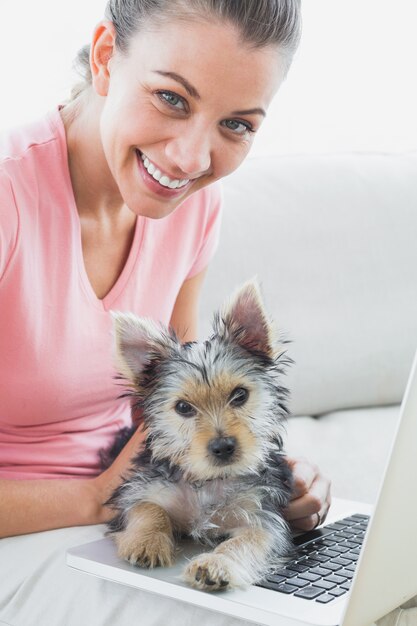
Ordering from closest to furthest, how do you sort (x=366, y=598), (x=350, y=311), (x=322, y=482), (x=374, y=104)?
(x=366, y=598) → (x=322, y=482) → (x=350, y=311) → (x=374, y=104)

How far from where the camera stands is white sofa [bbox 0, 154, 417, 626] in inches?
68.8

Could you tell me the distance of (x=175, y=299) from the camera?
136cm

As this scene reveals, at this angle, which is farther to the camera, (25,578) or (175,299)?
(175,299)

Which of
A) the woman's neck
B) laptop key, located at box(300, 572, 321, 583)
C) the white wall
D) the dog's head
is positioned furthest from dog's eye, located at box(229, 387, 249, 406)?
the white wall

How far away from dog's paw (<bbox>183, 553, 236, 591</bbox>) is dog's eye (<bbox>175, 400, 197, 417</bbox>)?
17 cm

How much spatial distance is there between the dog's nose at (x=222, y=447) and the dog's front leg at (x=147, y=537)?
11 centimetres

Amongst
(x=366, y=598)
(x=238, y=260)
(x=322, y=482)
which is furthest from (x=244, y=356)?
(x=238, y=260)

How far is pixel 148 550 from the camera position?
92 centimetres

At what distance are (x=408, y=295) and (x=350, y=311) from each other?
20cm

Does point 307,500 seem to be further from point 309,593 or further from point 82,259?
point 82,259

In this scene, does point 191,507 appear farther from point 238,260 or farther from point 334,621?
point 238,260

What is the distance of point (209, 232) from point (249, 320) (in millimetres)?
419

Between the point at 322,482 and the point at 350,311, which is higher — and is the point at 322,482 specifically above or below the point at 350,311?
below

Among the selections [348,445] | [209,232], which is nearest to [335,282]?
[348,445]
